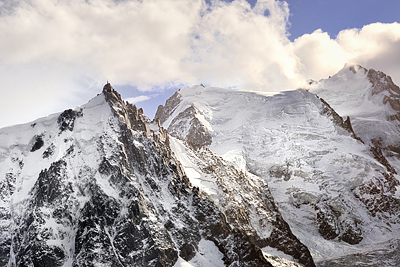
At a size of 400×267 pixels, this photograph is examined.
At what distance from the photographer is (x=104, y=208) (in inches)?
6590

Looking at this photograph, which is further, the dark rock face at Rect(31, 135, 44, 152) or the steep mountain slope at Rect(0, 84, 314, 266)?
the dark rock face at Rect(31, 135, 44, 152)

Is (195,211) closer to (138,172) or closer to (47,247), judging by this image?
(138,172)

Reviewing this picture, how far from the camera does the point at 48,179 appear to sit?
576ft

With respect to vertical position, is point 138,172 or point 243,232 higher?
point 138,172

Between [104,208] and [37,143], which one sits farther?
[37,143]

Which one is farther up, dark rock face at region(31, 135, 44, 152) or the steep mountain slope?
A: dark rock face at region(31, 135, 44, 152)

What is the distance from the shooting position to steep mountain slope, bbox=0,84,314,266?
530 ft

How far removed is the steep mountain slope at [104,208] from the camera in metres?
162

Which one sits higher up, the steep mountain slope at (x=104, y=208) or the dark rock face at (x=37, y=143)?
the dark rock face at (x=37, y=143)

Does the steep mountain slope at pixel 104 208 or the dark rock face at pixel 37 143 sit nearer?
the steep mountain slope at pixel 104 208

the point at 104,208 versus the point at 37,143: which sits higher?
the point at 37,143

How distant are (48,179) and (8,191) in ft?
63.7

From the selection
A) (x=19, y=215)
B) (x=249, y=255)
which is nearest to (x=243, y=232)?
(x=249, y=255)

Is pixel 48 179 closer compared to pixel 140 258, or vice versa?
pixel 140 258
